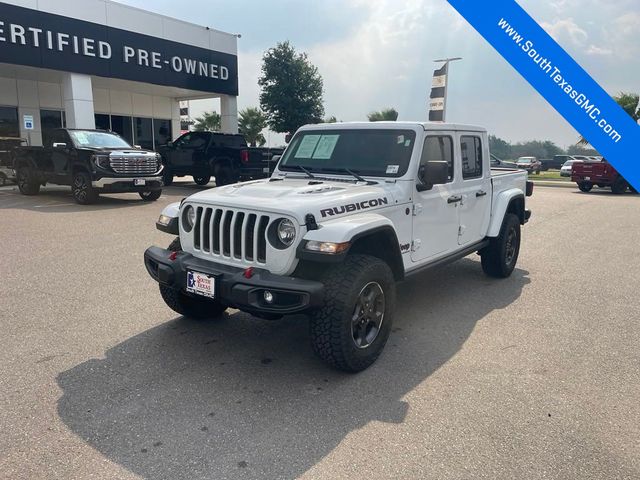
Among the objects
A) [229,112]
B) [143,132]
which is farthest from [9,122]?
[229,112]

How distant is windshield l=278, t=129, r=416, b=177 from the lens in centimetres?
454

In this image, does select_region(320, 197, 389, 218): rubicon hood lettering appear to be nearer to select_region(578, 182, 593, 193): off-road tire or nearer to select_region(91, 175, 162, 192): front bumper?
select_region(91, 175, 162, 192): front bumper

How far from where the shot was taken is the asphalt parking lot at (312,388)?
2715 millimetres

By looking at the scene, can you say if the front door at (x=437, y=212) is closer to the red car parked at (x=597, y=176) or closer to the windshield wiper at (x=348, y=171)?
the windshield wiper at (x=348, y=171)

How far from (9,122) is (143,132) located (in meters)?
6.15

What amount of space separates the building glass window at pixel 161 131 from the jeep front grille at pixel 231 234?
22.6m

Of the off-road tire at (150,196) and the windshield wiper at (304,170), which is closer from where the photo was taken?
the windshield wiper at (304,170)

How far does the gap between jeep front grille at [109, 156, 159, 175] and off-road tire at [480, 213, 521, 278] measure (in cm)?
892

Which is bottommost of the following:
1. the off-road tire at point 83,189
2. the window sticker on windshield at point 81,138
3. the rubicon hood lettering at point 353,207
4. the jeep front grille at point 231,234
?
the off-road tire at point 83,189

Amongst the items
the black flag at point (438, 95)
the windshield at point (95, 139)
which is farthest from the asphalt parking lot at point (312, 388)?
the black flag at point (438, 95)

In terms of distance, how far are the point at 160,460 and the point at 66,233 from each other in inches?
275

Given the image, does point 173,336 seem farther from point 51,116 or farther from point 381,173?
point 51,116

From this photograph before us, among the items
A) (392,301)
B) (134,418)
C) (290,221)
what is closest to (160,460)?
(134,418)

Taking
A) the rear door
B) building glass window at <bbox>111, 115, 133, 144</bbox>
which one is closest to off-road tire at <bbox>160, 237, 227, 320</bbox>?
the rear door
